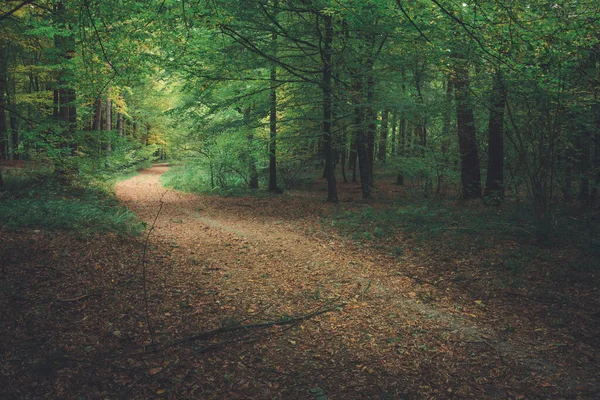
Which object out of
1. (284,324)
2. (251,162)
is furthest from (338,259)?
(251,162)

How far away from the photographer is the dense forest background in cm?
513

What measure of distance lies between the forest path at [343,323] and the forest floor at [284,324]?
21 millimetres

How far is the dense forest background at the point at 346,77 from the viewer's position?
513 cm

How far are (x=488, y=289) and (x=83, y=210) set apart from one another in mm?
9188

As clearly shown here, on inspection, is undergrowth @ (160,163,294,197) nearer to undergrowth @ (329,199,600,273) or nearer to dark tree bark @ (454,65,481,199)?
undergrowth @ (329,199,600,273)

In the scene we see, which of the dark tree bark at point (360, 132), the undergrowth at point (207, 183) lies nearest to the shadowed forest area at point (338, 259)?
the dark tree bark at point (360, 132)

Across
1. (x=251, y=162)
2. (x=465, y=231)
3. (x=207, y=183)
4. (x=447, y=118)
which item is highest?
(x=447, y=118)

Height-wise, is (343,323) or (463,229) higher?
(463,229)

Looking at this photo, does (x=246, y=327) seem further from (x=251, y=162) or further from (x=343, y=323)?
(x=251, y=162)

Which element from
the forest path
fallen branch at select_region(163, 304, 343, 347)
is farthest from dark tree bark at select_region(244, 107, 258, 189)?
fallen branch at select_region(163, 304, 343, 347)

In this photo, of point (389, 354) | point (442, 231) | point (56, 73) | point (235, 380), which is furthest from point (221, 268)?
point (56, 73)

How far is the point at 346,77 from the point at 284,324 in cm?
856

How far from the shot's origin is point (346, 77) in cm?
1066

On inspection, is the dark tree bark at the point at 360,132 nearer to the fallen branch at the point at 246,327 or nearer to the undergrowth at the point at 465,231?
the undergrowth at the point at 465,231
